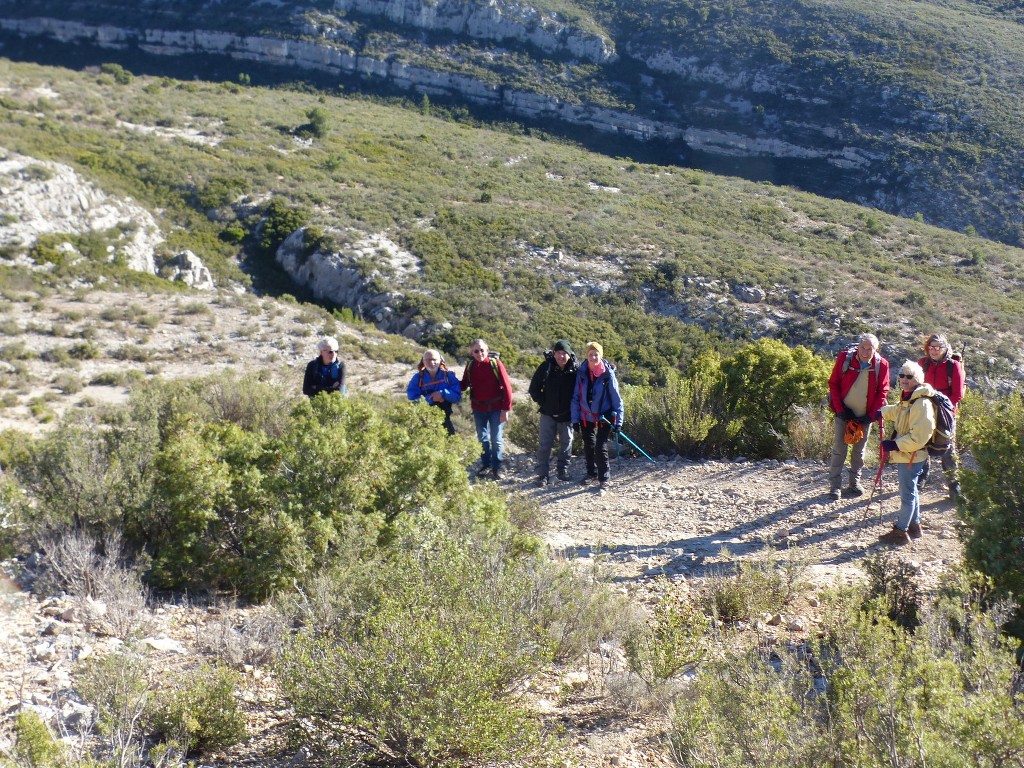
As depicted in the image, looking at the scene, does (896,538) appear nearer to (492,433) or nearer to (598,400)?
(598,400)

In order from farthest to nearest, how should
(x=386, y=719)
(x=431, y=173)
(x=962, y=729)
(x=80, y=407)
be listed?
1. (x=431, y=173)
2. (x=80, y=407)
3. (x=386, y=719)
4. (x=962, y=729)

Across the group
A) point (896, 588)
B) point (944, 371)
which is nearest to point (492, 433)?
point (944, 371)

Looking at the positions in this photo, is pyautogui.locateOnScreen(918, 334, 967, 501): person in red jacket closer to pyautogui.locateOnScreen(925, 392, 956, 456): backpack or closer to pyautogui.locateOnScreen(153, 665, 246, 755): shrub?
pyautogui.locateOnScreen(925, 392, 956, 456): backpack

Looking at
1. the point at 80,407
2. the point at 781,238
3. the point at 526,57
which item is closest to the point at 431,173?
the point at 781,238

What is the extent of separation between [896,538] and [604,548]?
2.18 metres

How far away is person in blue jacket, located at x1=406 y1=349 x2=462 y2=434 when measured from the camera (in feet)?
24.0

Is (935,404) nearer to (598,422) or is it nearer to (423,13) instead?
(598,422)

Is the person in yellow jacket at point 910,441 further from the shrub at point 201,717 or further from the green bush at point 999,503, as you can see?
the shrub at point 201,717

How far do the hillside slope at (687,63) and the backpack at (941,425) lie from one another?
1763 inches

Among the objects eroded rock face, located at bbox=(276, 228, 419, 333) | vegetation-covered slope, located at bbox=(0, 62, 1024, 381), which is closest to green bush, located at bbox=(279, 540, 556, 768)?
vegetation-covered slope, located at bbox=(0, 62, 1024, 381)

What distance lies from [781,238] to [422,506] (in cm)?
3208

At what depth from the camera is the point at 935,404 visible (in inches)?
214

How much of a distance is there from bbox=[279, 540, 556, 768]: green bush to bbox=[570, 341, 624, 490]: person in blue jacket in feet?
13.9

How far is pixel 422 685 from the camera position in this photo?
8.18 feet
